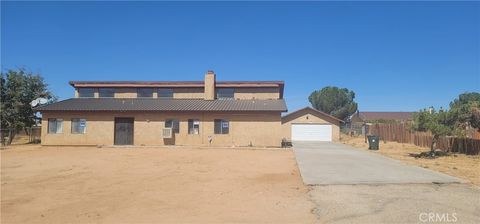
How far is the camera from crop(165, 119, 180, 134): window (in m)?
28.9

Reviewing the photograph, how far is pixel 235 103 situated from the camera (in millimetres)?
30656

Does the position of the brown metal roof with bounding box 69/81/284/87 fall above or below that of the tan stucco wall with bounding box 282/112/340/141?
above

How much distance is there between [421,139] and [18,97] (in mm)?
32454

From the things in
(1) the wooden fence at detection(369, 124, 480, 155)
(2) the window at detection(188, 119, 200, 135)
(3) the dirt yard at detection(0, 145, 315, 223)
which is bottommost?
(3) the dirt yard at detection(0, 145, 315, 223)

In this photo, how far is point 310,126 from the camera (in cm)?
4200

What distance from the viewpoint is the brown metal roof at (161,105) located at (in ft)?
94.3

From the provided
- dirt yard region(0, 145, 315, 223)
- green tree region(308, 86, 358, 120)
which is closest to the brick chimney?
dirt yard region(0, 145, 315, 223)

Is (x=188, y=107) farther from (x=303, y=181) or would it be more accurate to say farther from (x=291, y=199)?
(x=291, y=199)

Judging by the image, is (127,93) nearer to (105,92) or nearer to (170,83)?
(105,92)

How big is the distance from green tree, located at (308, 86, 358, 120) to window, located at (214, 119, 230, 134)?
1863 inches

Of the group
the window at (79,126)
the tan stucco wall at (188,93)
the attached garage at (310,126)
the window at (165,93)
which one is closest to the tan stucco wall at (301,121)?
the attached garage at (310,126)

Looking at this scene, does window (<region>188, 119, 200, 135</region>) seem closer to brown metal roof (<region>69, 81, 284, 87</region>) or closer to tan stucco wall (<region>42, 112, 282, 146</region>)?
tan stucco wall (<region>42, 112, 282, 146</region>)

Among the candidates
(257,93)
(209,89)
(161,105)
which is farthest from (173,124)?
(257,93)

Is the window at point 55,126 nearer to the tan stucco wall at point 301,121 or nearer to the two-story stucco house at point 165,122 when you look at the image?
the two-story stucco house at point 165,122
